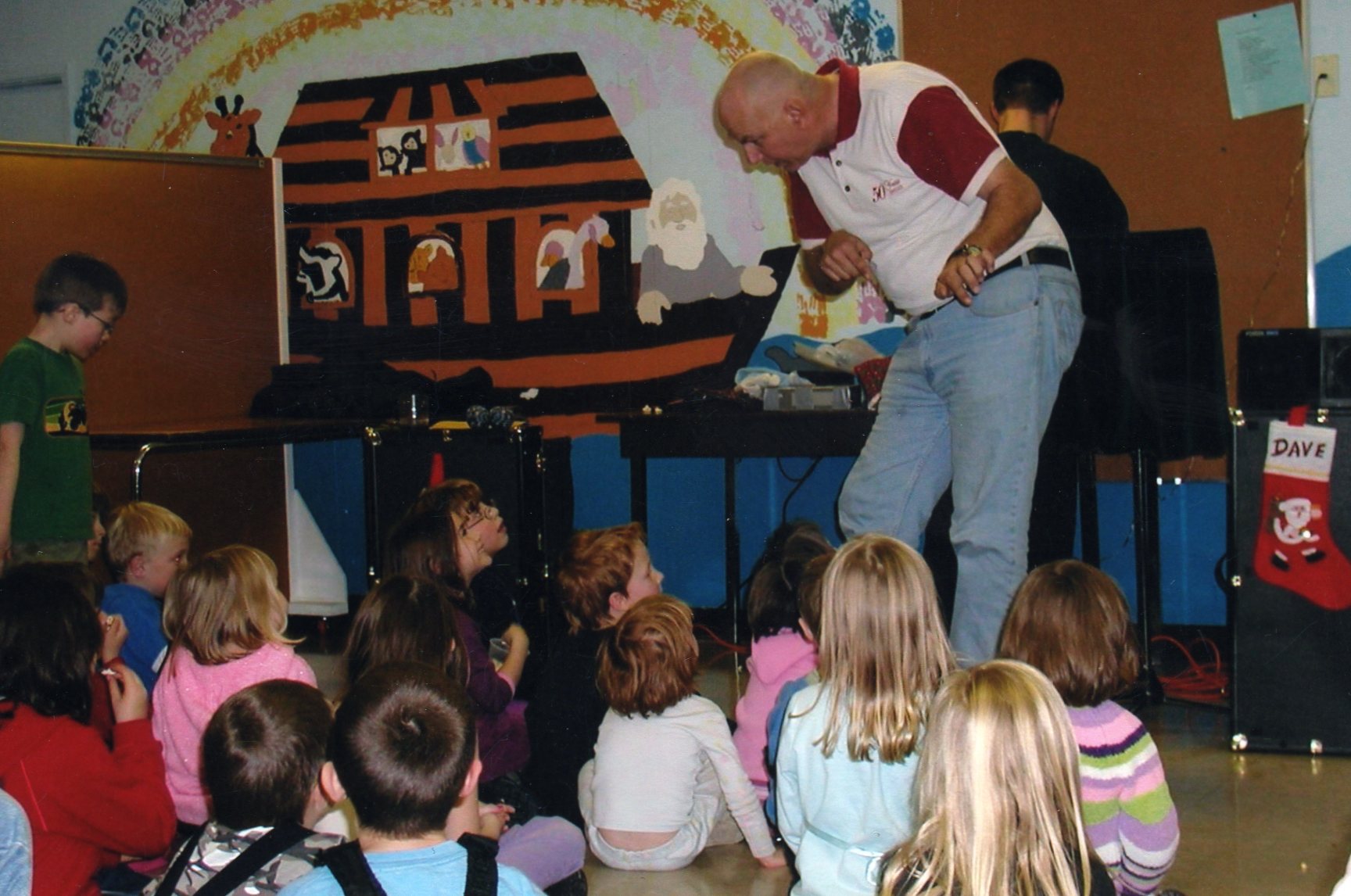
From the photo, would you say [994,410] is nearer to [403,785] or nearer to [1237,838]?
[1237,838]

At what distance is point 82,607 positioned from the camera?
234 centimetres

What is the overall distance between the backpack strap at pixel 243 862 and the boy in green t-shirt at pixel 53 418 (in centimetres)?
192

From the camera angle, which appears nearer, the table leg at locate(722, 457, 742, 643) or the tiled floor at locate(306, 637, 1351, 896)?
the tiled floor at locate(306, 637, 1351, 896)

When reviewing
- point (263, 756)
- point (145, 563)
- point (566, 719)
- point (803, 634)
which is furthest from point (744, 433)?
point (263, 756)

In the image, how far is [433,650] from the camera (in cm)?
251

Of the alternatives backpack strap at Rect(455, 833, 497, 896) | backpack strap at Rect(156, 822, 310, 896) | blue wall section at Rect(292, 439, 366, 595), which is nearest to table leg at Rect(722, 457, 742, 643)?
blue wall section at Rect(292, 439, 366, 595)

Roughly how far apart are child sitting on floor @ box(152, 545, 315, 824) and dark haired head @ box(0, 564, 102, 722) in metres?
0.34

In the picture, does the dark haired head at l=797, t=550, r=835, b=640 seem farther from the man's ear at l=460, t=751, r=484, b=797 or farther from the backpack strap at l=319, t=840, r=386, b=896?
the backpack strap at l=319, t=840, r=386, b=896

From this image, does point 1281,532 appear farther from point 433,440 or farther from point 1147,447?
point 433,440

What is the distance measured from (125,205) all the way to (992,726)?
4.74 meters

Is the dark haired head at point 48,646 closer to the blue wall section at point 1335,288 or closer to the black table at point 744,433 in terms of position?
the black table at point 744,433

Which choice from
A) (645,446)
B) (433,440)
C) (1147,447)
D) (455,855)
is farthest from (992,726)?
(433,440)

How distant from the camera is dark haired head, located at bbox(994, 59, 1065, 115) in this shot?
4.09 m

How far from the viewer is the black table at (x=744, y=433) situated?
4.23 metres
